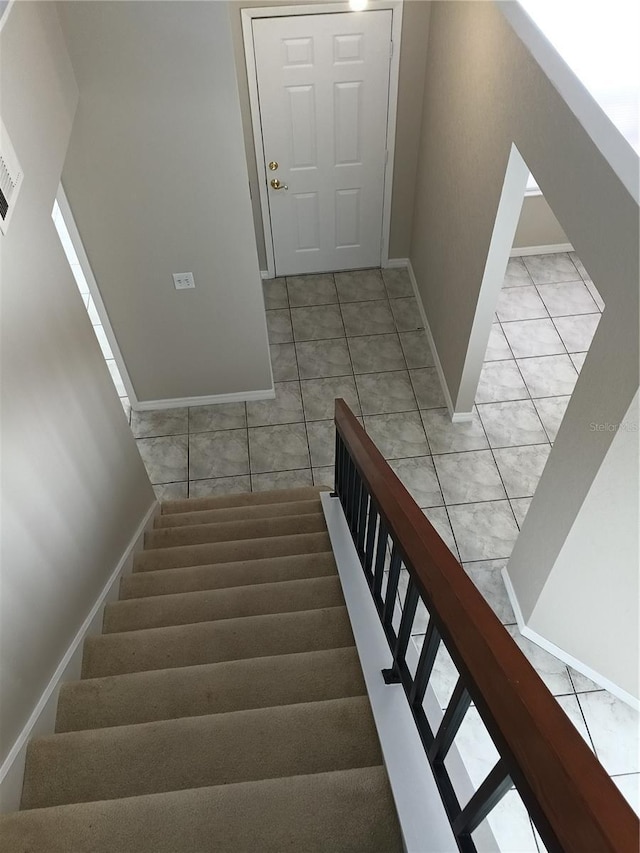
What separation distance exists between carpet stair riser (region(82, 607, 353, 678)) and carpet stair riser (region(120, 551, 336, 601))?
1.36 ft

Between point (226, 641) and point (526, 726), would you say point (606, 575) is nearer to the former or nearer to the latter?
point (226, 641)

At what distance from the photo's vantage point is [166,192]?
352cm

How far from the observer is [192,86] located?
311 centimetres

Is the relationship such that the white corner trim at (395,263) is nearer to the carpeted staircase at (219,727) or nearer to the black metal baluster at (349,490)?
the carpeted staircase at (219,727)

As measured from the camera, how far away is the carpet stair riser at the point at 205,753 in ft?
5.31

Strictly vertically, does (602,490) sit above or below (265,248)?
above

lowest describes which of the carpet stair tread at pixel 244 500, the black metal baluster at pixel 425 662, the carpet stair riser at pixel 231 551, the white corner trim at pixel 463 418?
the white corner trim at pixel 463 418

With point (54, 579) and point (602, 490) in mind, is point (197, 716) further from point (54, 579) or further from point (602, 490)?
point (602, 490)

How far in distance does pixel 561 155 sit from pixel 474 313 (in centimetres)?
145

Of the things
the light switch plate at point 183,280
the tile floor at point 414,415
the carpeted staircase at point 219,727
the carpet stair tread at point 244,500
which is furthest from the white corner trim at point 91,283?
the carpeted staircase at point 219,727

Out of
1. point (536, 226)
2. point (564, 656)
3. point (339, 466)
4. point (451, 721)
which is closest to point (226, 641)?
point (339, 466)

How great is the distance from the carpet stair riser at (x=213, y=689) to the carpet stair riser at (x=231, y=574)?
664mm

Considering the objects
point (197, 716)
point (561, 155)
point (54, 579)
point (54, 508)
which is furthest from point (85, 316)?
point (561, 155)

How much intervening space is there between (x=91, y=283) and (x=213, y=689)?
287 cm
